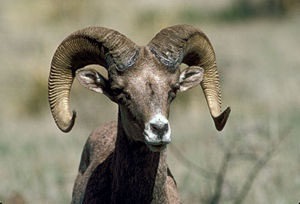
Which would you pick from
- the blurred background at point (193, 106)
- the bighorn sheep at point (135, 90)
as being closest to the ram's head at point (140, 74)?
the bighorn sheep at point (135, 90)

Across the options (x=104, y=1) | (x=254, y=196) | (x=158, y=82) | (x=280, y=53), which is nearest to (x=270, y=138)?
(x=254, y=196)

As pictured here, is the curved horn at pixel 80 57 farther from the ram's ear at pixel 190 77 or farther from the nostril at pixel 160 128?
the nostril at pixel 160 128

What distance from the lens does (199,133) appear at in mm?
15938

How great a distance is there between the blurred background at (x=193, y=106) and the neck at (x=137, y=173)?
8.70 feet

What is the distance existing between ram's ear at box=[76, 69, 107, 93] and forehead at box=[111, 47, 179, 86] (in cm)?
40

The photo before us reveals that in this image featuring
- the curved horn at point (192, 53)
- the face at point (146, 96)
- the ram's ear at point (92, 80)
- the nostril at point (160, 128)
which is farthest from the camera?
the ram's ear at point (92, 80)

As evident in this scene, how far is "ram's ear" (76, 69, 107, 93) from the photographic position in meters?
6.99

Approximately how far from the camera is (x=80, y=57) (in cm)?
750

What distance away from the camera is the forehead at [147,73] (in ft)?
21.2

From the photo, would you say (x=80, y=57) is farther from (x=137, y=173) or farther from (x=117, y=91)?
(x=137, y=173)

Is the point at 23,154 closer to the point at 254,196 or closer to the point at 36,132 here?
the point at 36,132

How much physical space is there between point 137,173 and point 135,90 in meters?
0.96

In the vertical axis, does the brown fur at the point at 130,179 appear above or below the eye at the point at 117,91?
below

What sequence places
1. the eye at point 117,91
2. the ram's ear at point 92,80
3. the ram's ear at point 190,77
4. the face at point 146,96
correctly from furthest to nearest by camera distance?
1. the ram's ear at point 190,77
2. the ram's ear at point 92,80
3. the eye at point 117,91
4. the face at point 146,96
